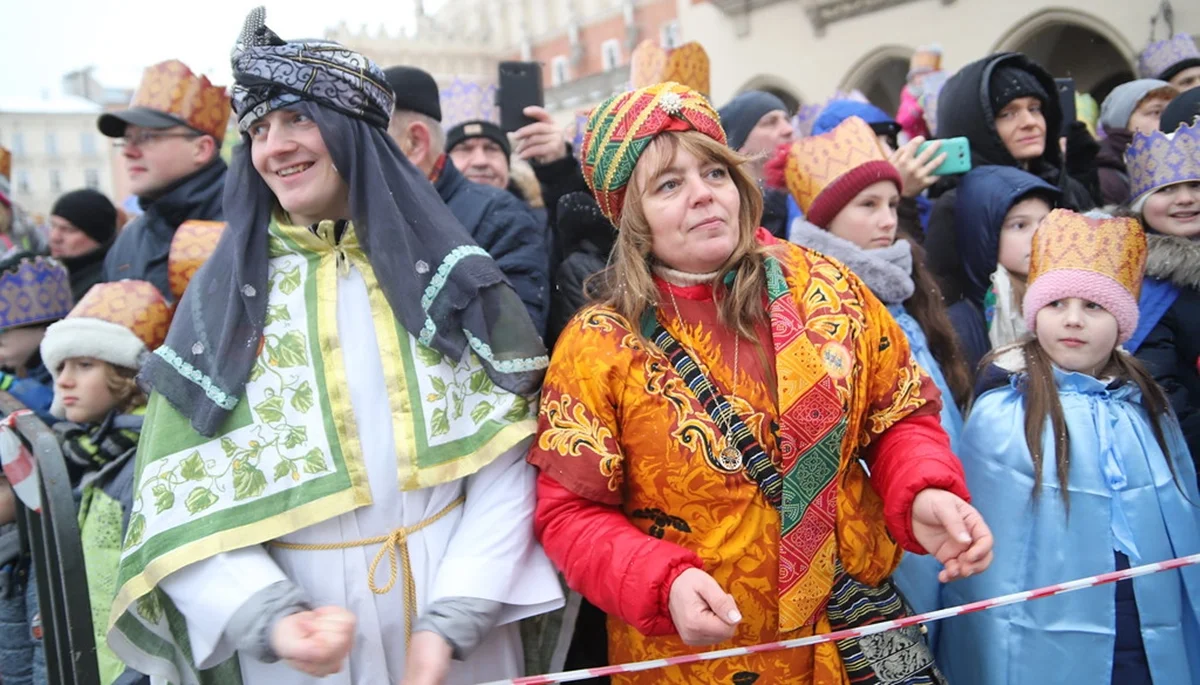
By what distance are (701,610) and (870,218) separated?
171 cm

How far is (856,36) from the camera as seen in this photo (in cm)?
1653

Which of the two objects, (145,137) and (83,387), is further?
(145,137)

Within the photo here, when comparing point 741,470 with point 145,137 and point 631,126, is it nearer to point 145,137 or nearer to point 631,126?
point 631,126

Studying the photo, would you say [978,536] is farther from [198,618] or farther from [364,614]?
[198,618]

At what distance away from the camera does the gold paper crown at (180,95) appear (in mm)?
3885

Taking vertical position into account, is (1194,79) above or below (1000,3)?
below

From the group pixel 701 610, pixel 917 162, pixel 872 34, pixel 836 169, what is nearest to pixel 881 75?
pixel 872 34

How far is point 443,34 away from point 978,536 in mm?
40649

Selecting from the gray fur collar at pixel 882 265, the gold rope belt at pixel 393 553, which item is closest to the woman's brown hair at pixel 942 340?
the gray fur collar at pixel 882 265

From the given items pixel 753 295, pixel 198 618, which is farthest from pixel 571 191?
pixel 198 618

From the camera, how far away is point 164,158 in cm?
389

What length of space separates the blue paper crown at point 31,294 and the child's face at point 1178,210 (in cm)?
447

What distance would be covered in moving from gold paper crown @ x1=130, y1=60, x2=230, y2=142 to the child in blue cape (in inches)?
130

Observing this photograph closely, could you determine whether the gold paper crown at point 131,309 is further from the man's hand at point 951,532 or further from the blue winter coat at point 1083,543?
the blue winter coat at point 1083,543
